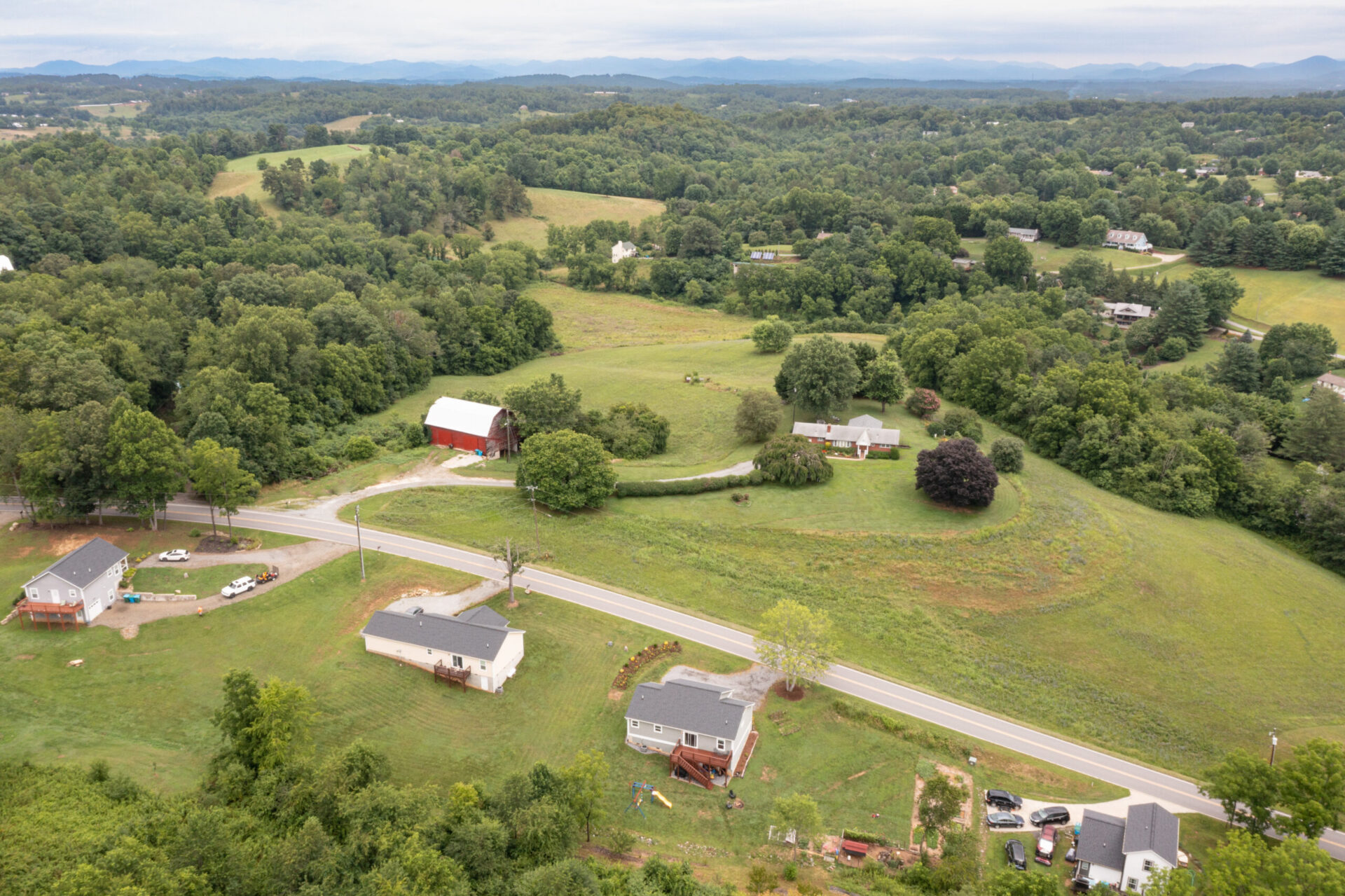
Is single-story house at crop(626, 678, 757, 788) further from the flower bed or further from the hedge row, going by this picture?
the hedge row

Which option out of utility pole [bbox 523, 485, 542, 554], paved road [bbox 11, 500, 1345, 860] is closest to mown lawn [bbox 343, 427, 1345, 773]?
utility pole [bbox 523, 485, 542, 554]

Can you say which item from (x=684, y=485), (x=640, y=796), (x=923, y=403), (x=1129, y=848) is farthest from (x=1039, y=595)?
(x=640, y=796)

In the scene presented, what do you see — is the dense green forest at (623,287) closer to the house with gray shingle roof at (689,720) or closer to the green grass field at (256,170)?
the green grass field at (256,170)

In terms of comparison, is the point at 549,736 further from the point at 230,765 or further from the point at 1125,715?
the point at 1125,715

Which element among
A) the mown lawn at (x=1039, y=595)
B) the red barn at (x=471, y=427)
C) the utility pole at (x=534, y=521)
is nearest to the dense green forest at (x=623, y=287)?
the red barn at (x=471, y=427)

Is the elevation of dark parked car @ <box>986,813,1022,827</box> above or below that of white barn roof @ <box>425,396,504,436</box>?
below

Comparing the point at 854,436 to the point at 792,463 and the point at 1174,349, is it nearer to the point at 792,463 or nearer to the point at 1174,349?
the point at 792,463
